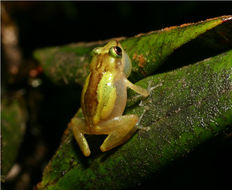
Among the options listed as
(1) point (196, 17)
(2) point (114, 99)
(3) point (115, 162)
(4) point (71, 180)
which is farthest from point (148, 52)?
(1) point (196, 17)

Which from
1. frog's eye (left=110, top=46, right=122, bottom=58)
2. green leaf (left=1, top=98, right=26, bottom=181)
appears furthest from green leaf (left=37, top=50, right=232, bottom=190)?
green leaf (left=1, top=98, right=26, bottom=181)

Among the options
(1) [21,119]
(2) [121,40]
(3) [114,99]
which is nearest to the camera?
(3) [114,99]

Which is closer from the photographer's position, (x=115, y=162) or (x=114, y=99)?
(x=115, y=162)

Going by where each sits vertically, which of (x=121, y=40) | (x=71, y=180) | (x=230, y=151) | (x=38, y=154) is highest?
(x=121, y=40)

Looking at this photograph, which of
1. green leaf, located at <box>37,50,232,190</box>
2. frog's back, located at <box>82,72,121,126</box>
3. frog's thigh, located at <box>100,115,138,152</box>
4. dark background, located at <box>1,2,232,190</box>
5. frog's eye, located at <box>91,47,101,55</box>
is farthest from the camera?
dark background, located at <box>1,2,232,190</box>

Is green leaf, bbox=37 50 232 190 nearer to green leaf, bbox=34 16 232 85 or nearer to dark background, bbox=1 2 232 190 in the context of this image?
green leaf, bbox=34 16 232 85

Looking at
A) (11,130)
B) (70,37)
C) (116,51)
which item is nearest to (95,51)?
(116,51)

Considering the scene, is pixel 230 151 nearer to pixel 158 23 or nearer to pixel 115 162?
pixel 115 162

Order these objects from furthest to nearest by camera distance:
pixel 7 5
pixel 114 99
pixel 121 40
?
pixel 7 5 < pixel 121 40 < pixel 114 99
